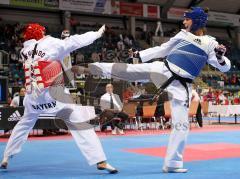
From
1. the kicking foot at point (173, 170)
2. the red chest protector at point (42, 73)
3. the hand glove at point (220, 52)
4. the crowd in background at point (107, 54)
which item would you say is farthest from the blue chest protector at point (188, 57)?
the crowd in background at point (107, 54)

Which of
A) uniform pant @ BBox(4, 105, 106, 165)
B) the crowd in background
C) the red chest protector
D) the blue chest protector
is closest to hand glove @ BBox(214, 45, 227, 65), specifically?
the blue chest protector

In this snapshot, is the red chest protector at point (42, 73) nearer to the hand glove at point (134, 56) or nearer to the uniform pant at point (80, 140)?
the uniform pant at point (80, 140)

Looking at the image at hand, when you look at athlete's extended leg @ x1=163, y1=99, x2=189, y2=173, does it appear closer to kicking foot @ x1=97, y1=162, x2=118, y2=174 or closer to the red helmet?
kicking foot @ x1=97, y1=162, x2=118, y2=174

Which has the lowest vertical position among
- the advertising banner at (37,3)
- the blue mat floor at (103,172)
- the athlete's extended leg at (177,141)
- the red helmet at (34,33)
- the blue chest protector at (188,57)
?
the blue mat floor at (103,172)

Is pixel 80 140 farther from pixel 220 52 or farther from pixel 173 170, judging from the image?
pixel 220 52

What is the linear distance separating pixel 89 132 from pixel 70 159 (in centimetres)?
145

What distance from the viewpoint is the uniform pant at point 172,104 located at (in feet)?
14.6

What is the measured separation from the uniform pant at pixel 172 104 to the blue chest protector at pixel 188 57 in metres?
0.19

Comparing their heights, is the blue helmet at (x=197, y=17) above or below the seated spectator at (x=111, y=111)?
above

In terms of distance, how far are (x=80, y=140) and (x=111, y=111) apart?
5.91m

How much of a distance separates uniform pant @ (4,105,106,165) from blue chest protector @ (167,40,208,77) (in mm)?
1314

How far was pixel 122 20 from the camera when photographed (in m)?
27.0

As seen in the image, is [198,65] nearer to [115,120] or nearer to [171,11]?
[115,120]

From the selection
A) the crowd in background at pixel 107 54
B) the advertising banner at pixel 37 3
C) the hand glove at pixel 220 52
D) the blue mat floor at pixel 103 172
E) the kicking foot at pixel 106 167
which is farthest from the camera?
the advertising banner at pixel 37 3
